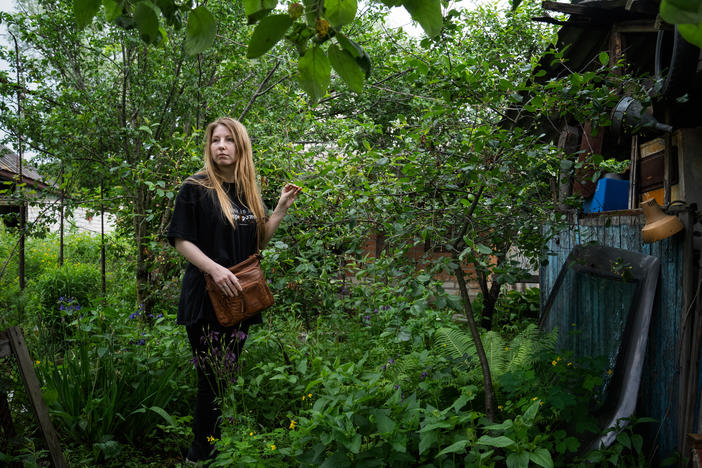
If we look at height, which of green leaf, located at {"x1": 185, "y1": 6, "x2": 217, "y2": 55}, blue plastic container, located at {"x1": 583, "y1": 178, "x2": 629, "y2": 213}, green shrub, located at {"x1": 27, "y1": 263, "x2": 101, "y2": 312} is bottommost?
green shrub, located at {"x1": 27, "y1": 263, "x2": 101, "y2": 312}

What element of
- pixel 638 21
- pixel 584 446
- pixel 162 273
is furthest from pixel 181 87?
pixel 584 446

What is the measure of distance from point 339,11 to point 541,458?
1886 mm

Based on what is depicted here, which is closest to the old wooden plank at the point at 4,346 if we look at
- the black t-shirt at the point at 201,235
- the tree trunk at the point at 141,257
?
the black t-shirt at the point at 201,235

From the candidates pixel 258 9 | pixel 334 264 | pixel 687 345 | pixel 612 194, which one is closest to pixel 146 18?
pixel 258 9

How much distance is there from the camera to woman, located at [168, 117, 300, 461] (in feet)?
8.82

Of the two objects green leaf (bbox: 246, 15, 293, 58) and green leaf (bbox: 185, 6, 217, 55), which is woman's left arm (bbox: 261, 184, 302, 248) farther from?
green leaf (bbox: 246, 15, 293, 58)

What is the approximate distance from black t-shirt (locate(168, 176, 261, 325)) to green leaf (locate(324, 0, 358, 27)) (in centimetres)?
198

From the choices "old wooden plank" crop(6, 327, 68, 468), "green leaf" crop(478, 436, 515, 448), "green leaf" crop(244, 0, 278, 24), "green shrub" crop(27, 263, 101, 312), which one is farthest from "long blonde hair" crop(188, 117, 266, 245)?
"green shrub" crop(27, 263, 101, 312)

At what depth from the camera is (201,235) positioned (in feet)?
9.12

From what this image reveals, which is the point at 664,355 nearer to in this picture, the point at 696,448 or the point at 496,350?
the point at 696,448

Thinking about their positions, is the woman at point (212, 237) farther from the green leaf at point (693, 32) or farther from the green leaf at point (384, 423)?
the green leaf at point (693, 32)

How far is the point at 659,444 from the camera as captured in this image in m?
2.68

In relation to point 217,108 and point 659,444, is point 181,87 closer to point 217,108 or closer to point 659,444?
point 217,108

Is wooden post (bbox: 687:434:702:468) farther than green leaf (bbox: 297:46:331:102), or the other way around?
wooden post (bbox: 687:434:702:468)
